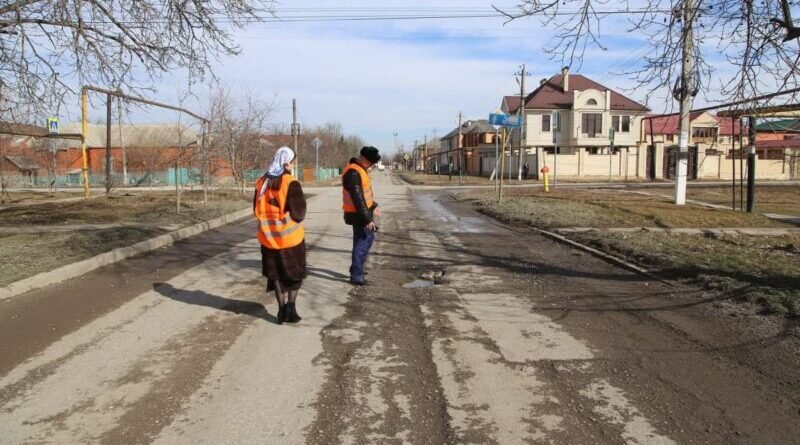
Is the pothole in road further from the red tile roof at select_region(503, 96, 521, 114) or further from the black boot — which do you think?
the red tile roof at select_region(503, 96, 521, 114)

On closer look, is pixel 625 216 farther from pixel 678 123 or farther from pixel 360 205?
pixel 360 205

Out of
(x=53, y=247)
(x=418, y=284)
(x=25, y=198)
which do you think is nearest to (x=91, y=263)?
(x=53, y=247)

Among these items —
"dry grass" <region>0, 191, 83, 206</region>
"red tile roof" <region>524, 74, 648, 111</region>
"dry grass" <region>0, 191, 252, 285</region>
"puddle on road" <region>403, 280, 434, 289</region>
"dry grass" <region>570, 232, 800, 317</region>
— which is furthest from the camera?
"red tile roof" <region>524, 74, 648, 111</region>

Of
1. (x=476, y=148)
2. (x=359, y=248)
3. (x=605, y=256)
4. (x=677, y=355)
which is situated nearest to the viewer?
(x=677, y=355)

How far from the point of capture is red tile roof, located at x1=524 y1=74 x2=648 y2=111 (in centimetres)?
5706

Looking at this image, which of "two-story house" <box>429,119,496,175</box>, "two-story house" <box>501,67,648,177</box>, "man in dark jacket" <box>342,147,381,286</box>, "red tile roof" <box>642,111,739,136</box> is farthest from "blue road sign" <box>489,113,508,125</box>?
"two-story house" <box>429,119,496,175</box>

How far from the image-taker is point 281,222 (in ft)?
19.1

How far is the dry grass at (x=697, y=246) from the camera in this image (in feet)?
22.8

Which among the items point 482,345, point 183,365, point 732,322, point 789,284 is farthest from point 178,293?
point 789,284

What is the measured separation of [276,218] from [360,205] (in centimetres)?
179

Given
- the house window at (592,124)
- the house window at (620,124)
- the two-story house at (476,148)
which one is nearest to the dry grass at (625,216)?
the house window at (592,124)

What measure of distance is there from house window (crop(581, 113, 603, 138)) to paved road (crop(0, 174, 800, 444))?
5093 cm

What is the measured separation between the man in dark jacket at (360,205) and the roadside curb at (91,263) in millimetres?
3757

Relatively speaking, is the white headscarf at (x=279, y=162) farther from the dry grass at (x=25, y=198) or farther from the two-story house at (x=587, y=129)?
the two-story house at (x=587, y=129)
